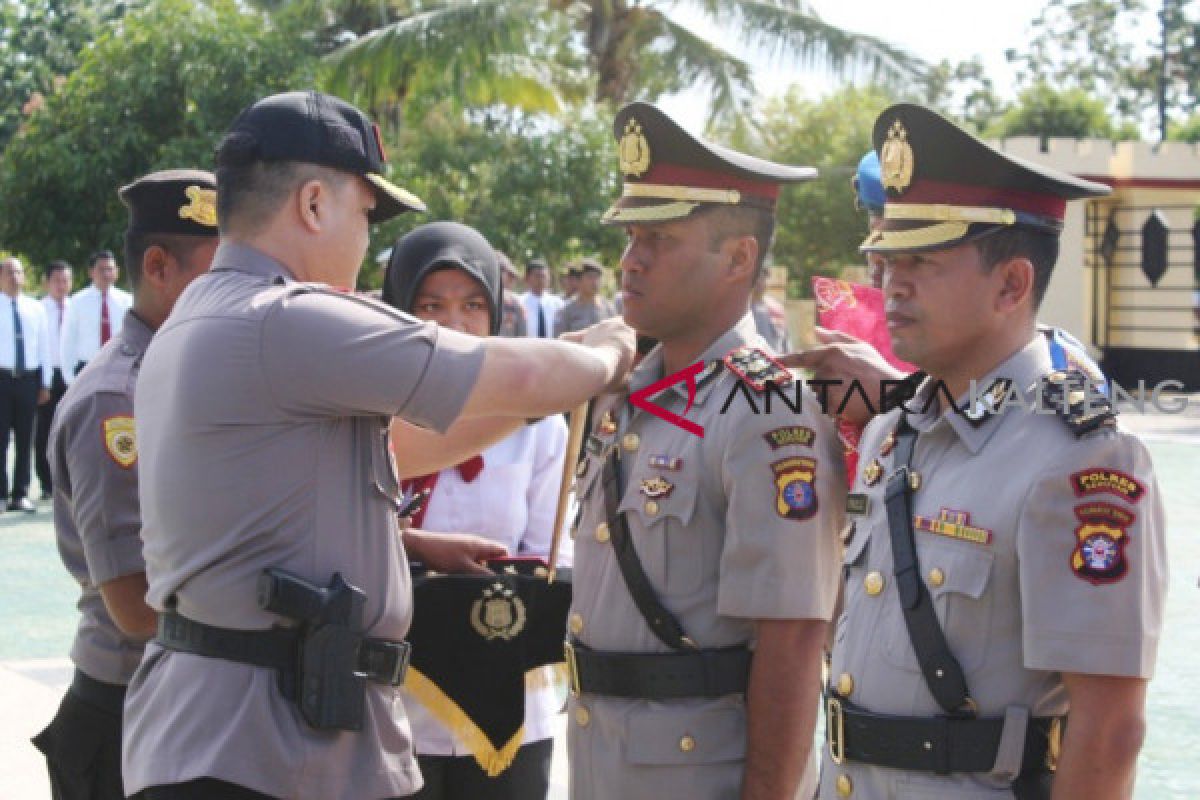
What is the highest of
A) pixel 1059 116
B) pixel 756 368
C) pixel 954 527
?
pixel 1059 116

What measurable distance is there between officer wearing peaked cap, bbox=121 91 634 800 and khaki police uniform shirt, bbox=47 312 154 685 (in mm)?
524

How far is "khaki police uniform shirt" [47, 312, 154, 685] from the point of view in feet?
10.8

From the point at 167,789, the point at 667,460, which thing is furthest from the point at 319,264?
the point at 167,789

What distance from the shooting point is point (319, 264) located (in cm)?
283

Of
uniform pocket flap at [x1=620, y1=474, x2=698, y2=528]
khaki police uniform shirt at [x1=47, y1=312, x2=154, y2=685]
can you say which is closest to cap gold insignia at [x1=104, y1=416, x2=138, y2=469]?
khaki police uniform shirt at [x1=47, y1=312, x2=154, y2=685]

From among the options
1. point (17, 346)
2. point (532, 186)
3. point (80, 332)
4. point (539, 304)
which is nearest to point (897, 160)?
point (17, 346)

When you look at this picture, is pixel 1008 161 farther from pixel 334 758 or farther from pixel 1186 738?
pixel 1186 738

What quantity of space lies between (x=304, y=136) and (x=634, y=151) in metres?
0.72

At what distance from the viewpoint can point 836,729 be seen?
8.70 ft

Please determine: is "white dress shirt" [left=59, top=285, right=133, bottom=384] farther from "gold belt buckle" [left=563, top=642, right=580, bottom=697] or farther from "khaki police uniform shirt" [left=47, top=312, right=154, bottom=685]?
"gold belt buckle" [left=563, top=642, right=580, bottom=697]

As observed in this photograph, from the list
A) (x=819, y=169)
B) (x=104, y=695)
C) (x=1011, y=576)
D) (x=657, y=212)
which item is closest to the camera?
(x=1011, y=576)

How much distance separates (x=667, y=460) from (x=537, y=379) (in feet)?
1.08

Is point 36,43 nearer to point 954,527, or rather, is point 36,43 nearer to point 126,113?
point 126,113

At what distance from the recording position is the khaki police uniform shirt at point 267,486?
261 centimetres
